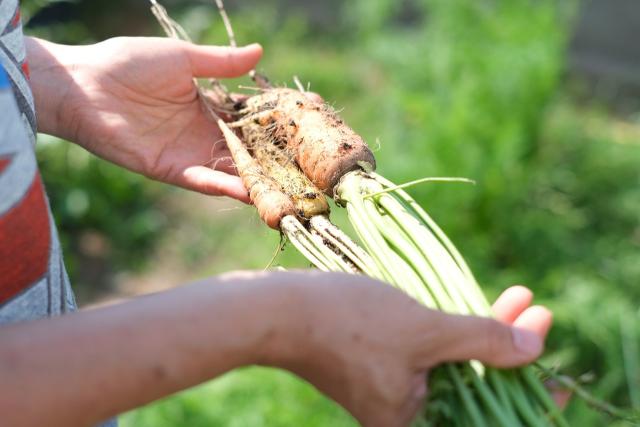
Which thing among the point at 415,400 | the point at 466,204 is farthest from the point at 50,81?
the point at 466,204

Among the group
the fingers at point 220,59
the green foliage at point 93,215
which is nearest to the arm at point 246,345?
the fingers at point 220,59

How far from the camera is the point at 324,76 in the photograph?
510 centimetres

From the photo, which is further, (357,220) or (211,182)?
(211,182)

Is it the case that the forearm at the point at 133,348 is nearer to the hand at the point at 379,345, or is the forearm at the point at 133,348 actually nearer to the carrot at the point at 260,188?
the hand at the point at 379,345

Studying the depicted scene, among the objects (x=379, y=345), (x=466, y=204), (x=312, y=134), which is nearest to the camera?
(x=379, y=345)

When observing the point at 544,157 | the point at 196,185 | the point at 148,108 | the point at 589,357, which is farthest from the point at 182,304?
the point at 544,157

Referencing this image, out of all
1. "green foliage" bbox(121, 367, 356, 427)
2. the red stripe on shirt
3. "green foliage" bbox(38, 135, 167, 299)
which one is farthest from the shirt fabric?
"green foliage" bbox(38, 135, 167, 299)

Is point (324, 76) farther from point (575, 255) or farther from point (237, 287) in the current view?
point (237, 287)

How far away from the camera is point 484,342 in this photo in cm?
116

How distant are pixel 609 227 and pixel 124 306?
3.32 meters

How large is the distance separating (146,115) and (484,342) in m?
1.16

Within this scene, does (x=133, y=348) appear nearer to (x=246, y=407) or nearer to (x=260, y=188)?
(x=260, y=188)

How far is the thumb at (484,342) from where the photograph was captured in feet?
3.75

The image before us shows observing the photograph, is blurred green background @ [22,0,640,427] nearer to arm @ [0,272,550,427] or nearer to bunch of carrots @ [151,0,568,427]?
bunch of carrots @ [151,0,568,427]
